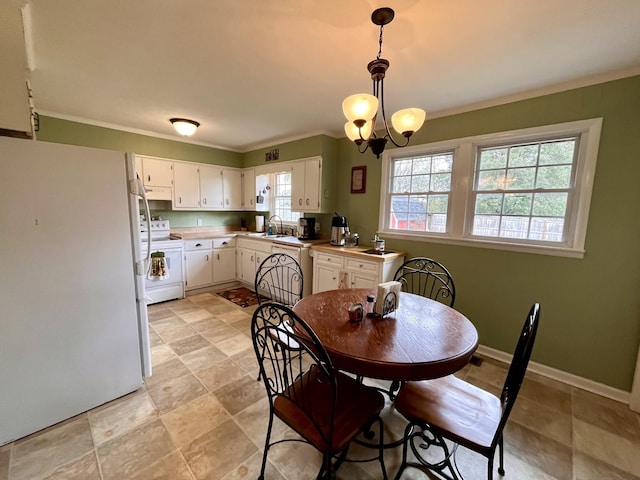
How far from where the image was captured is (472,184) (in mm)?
2717

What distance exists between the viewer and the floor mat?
3932 millimetres

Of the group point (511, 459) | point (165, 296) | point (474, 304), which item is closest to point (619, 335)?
point (474, 304)

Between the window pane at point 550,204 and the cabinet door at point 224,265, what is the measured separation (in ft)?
13.8

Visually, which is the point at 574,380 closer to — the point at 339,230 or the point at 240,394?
the point at 339,230

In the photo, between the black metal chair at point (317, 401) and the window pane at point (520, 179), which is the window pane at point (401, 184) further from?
the black metal chair at point (317, 401)

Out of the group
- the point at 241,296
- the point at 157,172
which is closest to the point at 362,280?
the point at 241,296

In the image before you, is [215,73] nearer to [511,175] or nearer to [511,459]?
[511,175]

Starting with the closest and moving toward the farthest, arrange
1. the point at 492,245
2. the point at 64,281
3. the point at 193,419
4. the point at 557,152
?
the point at 64,281 → the point at 193,419 → the point at 557,152 → the point at 492,245

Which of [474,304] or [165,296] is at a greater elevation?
[474,304]

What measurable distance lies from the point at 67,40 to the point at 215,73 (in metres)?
0.93

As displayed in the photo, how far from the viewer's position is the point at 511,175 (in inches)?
99.8

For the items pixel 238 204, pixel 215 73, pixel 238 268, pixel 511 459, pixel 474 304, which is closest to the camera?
pixel 511 459

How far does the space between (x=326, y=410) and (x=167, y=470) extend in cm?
98

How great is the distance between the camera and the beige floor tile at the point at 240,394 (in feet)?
6.33
